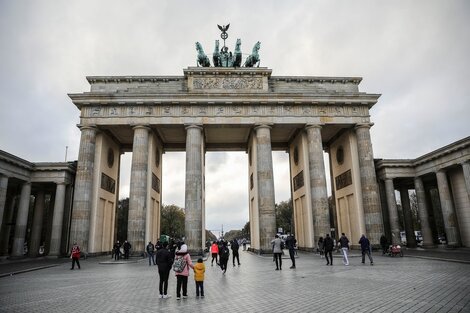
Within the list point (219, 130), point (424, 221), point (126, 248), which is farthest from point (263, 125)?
point (424, 221)

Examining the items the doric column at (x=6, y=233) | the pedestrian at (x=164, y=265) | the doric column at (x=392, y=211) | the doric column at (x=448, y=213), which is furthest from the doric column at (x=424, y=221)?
the doric column at (x=6, y=233)

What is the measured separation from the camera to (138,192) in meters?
27.7

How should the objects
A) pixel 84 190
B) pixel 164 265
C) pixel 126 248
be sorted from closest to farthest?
pixel 164 265 → pixel 126 248 → pixel 84 190

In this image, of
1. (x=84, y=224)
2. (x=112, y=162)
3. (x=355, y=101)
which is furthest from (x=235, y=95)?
(x=84, y=224)

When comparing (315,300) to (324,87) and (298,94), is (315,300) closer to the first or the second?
(298,94)

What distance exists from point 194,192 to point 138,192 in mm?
5105

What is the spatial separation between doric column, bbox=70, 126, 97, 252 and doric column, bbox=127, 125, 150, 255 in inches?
151

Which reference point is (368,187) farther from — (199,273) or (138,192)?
(199,273)

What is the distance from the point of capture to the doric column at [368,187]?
28031 mm

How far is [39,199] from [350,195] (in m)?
33.5

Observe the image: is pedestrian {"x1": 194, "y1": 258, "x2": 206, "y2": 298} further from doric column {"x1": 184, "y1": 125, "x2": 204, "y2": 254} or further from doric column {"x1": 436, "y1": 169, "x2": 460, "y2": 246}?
doric column {"x1": 436, "y1": 169, "x2": 460, "y2": 246}

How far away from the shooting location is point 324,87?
32.2 metres

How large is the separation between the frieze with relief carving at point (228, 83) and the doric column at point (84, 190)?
1124cm

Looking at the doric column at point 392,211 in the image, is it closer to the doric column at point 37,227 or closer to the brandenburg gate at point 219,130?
the brandenburg gate at point 219,130
